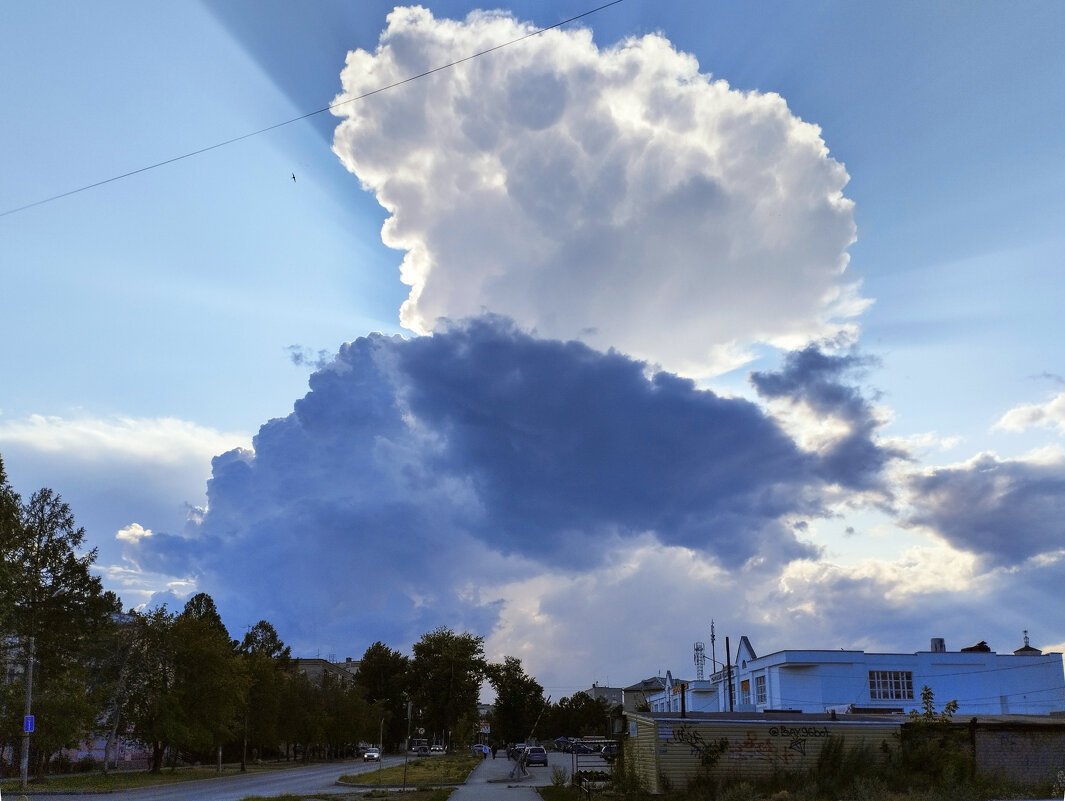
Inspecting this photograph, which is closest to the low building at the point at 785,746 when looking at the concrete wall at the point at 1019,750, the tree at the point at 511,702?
the concrete wall at the point at 1019,750

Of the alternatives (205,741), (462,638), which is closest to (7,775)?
(205,741)

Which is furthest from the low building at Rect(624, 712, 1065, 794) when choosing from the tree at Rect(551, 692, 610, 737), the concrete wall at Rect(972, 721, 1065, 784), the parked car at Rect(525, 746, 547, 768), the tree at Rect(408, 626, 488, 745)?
the tree at Rect(551, 692, 610, 737)

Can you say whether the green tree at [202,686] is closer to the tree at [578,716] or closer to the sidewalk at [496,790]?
the sidewalk at [496,790]

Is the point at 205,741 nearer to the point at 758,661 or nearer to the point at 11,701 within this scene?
the point at 11,701

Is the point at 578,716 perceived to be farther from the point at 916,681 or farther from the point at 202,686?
the point at 202,686

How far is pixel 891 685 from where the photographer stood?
71.3 m

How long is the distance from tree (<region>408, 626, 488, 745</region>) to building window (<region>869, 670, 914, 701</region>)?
176 ft

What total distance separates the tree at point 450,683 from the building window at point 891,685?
176ft

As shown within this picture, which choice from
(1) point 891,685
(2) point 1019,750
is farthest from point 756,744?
(1) point 891,685

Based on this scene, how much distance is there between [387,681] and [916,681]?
3082 inches

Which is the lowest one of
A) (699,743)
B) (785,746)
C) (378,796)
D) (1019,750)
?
(378,796)

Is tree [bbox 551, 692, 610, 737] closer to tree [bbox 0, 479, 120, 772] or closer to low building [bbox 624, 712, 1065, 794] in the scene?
tree [bbox 0, 479, 120, 772]

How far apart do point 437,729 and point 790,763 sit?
8993cm

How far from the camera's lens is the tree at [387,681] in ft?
402
